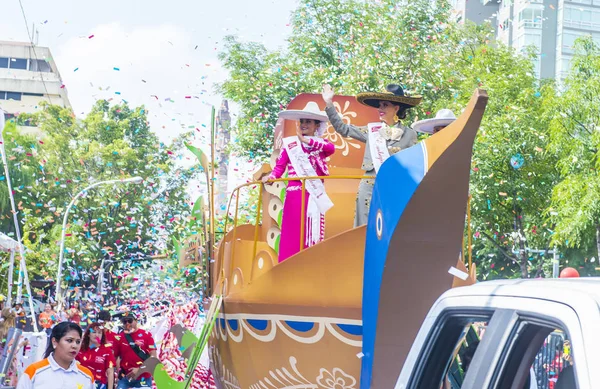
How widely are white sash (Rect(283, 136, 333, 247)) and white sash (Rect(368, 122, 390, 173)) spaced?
19.2 inches

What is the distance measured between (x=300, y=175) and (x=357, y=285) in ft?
5.18

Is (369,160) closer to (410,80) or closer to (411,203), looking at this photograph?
(411,203)

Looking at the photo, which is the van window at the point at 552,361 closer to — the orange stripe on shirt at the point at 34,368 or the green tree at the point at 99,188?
the orange stripe on shirt at the point at 34,368

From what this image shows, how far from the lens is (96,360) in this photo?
9984mm

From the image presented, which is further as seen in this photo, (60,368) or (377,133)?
(377,133)

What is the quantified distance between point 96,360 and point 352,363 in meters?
4.70

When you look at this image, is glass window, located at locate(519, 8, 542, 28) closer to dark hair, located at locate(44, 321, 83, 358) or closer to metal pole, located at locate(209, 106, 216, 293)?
metal pole, located at locate(209, 106, 216, 293)

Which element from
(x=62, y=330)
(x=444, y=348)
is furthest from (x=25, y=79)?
(x=444, y=348)

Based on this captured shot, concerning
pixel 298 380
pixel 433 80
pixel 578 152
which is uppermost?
pixel 433 80

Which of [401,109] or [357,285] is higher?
[401,109]

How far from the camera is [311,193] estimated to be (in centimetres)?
723

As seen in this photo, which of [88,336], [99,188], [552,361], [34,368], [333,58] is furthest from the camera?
[99,188]

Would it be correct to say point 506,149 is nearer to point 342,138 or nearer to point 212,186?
point 342,138

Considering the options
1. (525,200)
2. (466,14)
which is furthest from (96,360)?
(466,14)
